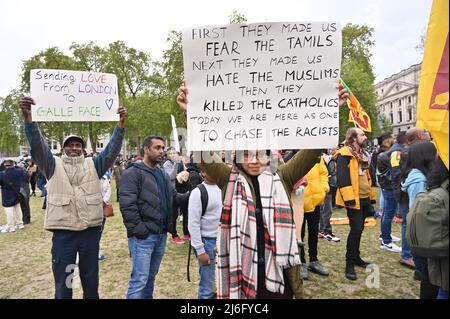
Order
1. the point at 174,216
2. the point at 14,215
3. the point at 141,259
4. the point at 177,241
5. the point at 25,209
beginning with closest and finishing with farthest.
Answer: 1. the point at 141,259
2. the point at 174,216
3. the point at 177,241
4. the point at 14,215
5. the point at 25,209

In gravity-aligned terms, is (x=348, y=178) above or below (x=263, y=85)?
below

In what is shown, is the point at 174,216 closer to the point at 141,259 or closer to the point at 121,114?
the point at 141,259

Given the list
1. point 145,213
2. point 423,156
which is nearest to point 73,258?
point 145,213

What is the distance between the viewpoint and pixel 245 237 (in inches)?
86.8

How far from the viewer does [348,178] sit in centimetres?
425

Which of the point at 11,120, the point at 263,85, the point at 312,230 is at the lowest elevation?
the point at 312,230

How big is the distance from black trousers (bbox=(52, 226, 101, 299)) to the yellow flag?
303cm

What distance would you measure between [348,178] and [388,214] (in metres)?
1.96

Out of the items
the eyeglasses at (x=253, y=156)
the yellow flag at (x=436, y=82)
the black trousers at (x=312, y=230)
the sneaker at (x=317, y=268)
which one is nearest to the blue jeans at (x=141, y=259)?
the eyeglasses at (x=253, y=156)

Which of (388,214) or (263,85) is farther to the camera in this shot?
(388,214)

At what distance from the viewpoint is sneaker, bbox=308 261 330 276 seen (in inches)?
177

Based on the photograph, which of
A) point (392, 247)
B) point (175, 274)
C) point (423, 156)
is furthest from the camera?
point (392, 247)

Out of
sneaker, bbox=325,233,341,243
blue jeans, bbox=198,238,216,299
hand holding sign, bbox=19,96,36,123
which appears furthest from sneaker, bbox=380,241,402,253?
hand holding sign, bbox=19,96,36,123
